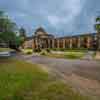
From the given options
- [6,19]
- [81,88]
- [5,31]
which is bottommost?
[81,88]

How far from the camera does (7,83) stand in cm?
838

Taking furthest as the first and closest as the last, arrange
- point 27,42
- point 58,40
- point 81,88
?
point 27,42
point 58,40
point 81,88

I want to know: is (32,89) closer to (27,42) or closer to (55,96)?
(55,96)

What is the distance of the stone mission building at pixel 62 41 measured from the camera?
47763mm

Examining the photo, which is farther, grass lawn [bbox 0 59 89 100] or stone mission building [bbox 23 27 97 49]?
stone mission building [bbox 23 27 97 49]

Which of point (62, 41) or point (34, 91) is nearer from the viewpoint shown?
point (34, 91)

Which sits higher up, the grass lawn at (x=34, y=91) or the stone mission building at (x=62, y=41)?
the stone mission building at (x=62, y=41)

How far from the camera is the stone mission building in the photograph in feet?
157

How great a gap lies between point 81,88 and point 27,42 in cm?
6709

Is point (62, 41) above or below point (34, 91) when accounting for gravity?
above

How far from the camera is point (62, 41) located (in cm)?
5894

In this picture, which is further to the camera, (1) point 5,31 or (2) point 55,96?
(1) point 5,31

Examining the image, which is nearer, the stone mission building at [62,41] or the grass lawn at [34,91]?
the grass lawn at [34,91]

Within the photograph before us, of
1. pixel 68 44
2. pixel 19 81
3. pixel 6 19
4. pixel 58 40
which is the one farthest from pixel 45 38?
pixel 19 81
